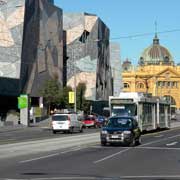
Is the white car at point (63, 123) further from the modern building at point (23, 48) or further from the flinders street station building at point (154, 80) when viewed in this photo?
the flinders street station building at point (154, 80)

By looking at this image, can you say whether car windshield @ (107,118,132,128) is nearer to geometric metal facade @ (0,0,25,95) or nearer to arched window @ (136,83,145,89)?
geometric metal facade @ (0,0,25,95)

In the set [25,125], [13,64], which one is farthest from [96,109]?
[25,125]

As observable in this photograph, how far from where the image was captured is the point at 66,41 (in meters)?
126

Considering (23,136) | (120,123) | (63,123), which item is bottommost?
(23,136)

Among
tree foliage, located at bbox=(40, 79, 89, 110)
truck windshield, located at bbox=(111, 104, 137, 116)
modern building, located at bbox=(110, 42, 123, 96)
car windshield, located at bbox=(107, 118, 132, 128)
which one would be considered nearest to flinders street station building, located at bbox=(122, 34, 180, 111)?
modern building, located at bbox=(110, 42, 123, 96)

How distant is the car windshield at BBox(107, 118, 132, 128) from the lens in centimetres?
3189

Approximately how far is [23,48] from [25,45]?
3.81 ft

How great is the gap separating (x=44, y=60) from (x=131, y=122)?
7616 centimetres

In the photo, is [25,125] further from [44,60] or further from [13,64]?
[44,60]

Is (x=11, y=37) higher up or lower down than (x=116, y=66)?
lower down

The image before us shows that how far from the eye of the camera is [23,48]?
97562 mm

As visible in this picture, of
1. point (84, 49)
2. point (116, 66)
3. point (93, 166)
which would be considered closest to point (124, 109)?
point (93, 166)

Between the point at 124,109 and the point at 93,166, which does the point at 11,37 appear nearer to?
the point at 124,109

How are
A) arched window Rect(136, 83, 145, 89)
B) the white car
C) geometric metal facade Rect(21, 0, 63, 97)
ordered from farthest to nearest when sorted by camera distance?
arched window Rect(136, 83, 145, 89)
geometric metal facade Rect(21, 0, 63, 97)
the white car
